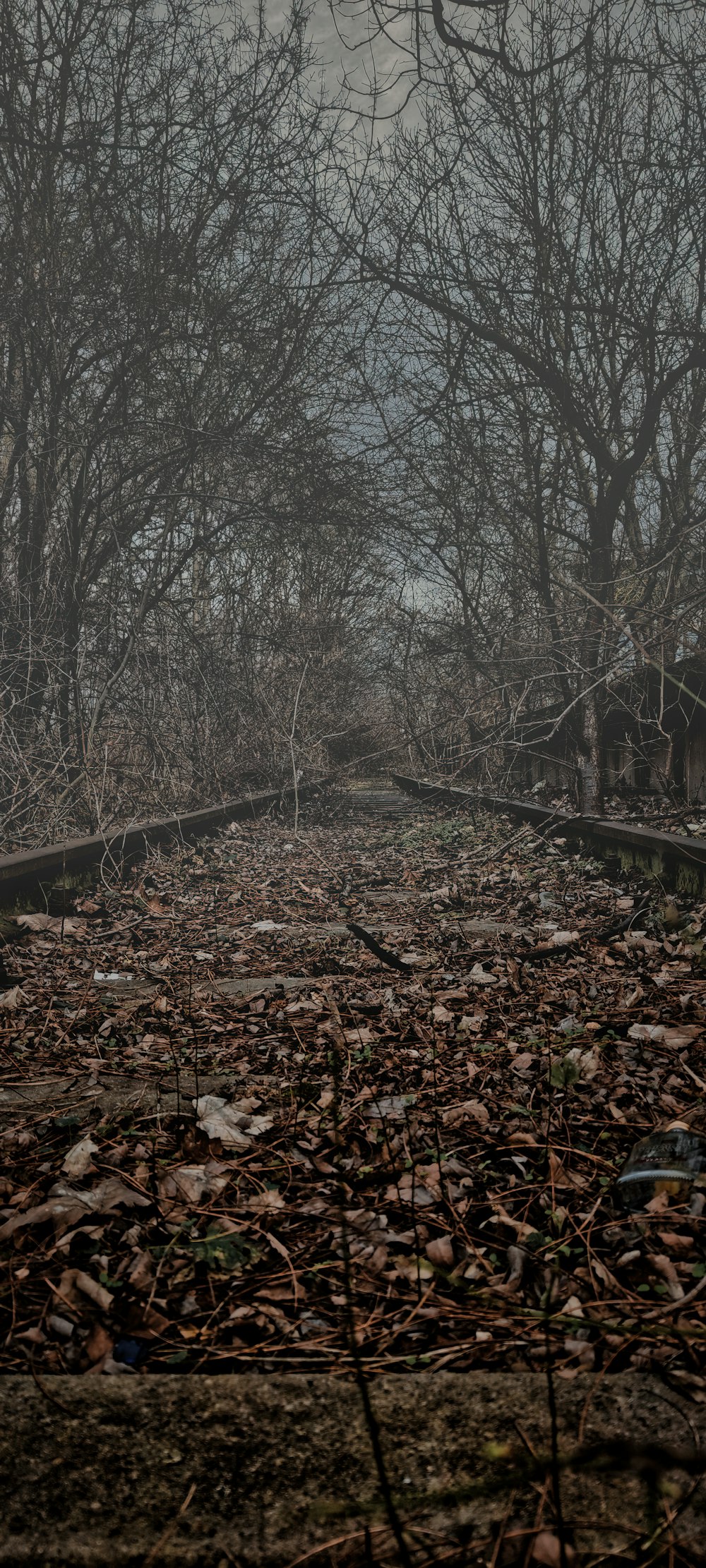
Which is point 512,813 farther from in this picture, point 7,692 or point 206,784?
point 7,692

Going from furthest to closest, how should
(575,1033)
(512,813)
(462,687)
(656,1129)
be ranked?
(462,687) → (512,813) → (575,1033) → (656,1129)

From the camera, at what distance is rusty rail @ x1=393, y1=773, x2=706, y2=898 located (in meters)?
6.49

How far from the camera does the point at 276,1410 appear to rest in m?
1.73

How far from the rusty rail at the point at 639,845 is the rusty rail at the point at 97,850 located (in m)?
3.72

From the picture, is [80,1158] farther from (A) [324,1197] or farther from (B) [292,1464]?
(B) [292,1464]

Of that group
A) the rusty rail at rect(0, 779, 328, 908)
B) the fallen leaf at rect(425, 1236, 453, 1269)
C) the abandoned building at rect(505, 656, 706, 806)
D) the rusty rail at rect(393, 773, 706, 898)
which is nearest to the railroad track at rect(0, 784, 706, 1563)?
the fallen leaf at rect(425, 1236, 453, 1269)

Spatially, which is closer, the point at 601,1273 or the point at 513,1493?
the point at 513,1493

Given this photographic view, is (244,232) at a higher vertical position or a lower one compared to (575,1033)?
higher

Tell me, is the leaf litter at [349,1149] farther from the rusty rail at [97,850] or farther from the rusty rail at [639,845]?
the rusty rail at [639,845]

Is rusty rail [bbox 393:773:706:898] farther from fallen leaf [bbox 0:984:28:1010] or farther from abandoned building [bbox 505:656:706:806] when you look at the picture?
fallen leaf [bbox 0:984:28:1010]

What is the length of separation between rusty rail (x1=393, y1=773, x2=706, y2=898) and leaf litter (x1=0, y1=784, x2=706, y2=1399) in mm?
430

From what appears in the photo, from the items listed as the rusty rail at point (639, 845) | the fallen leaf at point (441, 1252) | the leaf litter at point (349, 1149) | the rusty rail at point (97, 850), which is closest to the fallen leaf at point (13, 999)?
the leaf litter at point (349, 1149)

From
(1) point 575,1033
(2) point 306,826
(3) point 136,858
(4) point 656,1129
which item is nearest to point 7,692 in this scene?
(3) point 136,858

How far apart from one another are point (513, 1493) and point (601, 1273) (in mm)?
767
